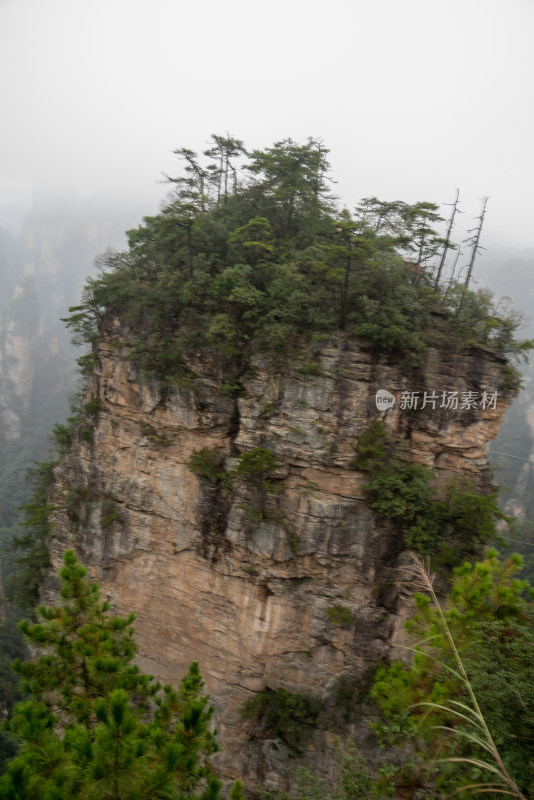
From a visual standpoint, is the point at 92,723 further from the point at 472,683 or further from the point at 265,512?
the point at 265,512

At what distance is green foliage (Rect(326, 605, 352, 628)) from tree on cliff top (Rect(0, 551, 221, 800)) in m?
7.69

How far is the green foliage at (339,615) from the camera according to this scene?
11656 mm

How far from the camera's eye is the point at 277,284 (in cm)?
1193

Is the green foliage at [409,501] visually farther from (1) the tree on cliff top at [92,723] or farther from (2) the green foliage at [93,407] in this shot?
(2) the green foliage at [93,407]

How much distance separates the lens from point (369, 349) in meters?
11.7

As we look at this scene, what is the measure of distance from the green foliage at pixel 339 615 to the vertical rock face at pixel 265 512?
0.19 feet

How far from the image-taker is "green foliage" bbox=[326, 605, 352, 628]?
11.7m

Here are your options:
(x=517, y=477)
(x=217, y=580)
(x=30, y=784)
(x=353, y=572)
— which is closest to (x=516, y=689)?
(x=30, y=784)

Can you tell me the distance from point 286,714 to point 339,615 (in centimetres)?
366

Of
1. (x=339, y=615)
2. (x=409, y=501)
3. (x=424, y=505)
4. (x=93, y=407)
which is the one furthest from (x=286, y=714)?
(x=93, y=407)

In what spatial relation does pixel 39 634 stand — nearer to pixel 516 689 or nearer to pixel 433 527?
pixel 516 689

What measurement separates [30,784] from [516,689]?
14.8ft

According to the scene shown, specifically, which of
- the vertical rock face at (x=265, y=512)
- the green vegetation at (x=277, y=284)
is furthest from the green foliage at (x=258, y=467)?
the green vegetation at (x=277, y=284)

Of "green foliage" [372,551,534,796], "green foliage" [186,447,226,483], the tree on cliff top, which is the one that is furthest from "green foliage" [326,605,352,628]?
the tree on cliff top
